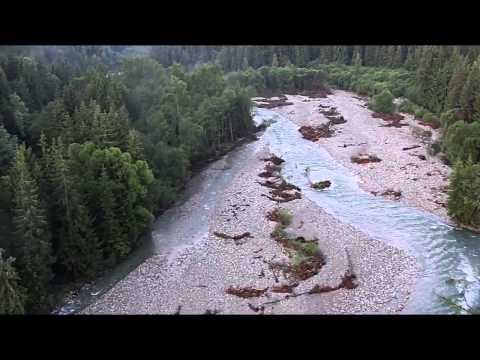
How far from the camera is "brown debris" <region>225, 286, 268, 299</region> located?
95.6ft

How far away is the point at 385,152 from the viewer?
190 ft

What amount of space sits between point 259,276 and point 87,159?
1433 cm

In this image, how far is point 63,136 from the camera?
3884 cm

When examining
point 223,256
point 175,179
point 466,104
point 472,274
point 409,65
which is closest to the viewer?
point 472,274

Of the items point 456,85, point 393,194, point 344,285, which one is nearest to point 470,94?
point 456,85

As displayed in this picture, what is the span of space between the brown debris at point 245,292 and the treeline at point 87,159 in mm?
8646

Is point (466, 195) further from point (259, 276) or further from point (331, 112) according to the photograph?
point (331, 112)

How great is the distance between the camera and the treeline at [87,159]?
89.8ft

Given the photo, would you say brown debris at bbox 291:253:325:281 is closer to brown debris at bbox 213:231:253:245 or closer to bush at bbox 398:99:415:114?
brown debris at bbox 213:231:253:245

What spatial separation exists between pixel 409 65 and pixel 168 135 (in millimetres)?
61570

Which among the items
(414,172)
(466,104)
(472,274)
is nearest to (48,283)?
(472,274)

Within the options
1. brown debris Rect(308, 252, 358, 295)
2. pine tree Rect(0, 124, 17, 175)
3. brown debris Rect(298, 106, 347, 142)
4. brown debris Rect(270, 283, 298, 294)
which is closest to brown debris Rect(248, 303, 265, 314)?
brown debris Rect(270, 283, 298, 294)
